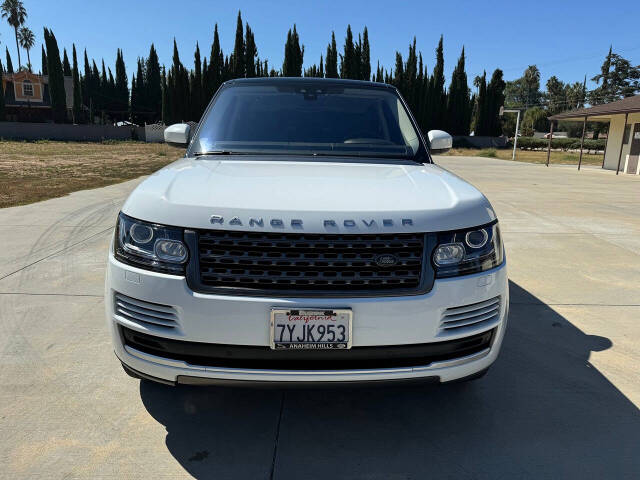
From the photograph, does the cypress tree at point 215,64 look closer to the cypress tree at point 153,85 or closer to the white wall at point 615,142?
the cypress tree at point 153,85

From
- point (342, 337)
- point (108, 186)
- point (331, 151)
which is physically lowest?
point (108, 186)

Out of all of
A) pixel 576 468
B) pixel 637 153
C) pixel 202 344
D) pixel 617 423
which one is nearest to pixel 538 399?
pixel 617 423

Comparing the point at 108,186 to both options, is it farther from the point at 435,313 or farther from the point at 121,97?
the point at 121,97

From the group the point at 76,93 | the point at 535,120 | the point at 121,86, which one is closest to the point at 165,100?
the point at 76,93

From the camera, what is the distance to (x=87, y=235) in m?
6.41

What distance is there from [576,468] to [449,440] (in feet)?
1.76

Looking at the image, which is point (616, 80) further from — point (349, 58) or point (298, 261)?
point (298, 261)

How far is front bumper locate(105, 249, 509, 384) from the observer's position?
192cm

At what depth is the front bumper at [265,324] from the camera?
75.7 inches

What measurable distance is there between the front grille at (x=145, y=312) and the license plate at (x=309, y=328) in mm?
419

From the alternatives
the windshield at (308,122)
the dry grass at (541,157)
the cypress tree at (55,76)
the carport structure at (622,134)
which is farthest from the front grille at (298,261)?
the cypress tree at (55,76)

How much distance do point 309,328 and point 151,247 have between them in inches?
29.2

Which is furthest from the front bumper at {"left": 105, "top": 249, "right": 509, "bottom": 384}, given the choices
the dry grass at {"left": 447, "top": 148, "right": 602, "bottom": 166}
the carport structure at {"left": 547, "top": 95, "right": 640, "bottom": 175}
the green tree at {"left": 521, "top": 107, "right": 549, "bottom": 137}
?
the green tree at {"left": 521, "top": 107, "right": 549, "bottom": 137}

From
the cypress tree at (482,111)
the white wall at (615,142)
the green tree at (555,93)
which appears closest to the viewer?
the white wall at (615,142)
